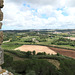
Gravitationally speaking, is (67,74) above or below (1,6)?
below

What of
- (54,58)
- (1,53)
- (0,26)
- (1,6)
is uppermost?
(1,6)

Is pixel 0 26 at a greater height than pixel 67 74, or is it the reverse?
pixel 0 26

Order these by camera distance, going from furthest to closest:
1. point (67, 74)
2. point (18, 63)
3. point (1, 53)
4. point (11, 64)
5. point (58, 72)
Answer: point (18, 63) → point (11, 64) → point (58, 72) → point (67, 74) → point (1, 53)

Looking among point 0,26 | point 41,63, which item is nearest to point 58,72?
point 41,63

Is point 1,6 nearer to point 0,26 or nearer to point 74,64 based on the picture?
point 0,26

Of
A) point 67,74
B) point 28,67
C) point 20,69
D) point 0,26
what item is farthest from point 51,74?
point 0,26

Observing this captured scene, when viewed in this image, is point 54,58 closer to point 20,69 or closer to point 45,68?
point 45,68

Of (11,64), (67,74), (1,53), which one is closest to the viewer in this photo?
(1,53)

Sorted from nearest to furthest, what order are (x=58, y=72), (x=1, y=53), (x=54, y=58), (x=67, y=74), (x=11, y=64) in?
(x=1, y=53)
(x=67, y=74)
(x=58, y=72)
(x=11, y=64)
(x=54, y=58)

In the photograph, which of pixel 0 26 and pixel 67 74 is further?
pixel 67 74
